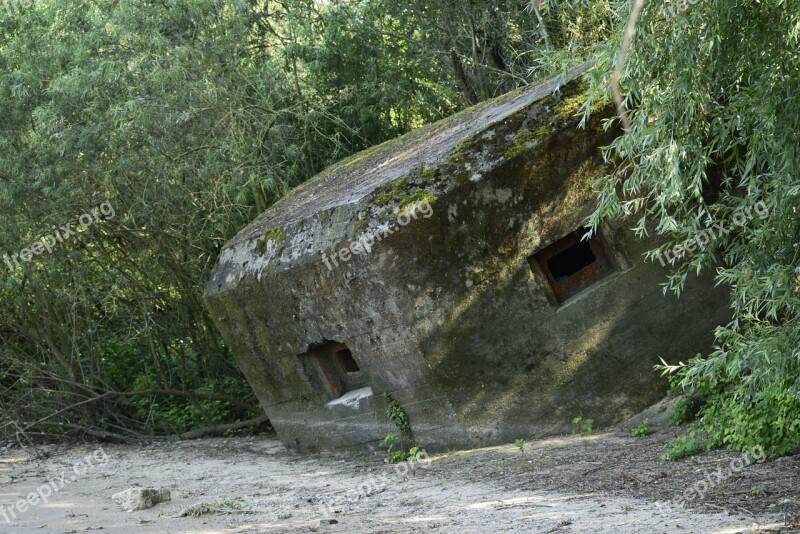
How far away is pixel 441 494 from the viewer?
6.00 meters

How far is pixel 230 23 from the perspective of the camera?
10977mm

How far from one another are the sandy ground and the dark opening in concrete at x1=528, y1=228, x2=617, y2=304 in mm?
1071

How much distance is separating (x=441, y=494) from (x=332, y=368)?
2369mm

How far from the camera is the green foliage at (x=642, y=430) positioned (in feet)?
21.7

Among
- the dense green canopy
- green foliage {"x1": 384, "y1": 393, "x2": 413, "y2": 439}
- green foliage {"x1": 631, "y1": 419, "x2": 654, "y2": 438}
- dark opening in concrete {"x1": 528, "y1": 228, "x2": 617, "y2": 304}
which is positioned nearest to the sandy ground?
green foliage {"x1": 631, "y1": 419, "x2": 654, "y2": 438}

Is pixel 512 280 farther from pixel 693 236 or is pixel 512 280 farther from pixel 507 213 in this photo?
pixel 693 236

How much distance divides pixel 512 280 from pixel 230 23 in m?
5.68

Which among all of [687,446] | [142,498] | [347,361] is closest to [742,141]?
[687,446]

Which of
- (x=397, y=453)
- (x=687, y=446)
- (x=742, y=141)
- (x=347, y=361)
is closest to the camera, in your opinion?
(x=742, y=141)

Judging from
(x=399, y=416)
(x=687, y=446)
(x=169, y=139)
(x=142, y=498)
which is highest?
(x=169, y=139)

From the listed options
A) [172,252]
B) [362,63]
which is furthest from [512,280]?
[362,63]

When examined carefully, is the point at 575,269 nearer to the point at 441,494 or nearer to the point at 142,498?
the point at 441,494

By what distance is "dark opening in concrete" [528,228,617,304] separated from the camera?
23.0 feet

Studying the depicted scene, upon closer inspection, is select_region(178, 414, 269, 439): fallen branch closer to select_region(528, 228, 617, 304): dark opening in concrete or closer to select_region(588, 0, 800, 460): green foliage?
select_region(528, 228, 617, 304): dark opening in concrete
